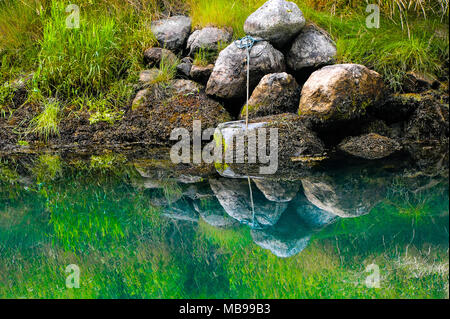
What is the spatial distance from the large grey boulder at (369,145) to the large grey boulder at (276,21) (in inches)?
62.8

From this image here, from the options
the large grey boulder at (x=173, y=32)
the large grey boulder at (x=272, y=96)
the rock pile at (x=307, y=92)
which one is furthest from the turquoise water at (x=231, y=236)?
the large grey boulder at (x=173, y=32)

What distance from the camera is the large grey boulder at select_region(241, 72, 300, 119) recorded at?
17.2 feet

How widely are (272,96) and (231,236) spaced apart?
2844 mm

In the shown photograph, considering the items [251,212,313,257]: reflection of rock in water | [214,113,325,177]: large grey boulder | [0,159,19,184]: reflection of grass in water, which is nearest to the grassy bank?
[0,159,19,184]: reflection of grass in water

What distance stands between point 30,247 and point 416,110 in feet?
14.9

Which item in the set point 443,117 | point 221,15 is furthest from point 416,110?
point 221,15

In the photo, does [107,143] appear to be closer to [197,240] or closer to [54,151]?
→ [54,151]

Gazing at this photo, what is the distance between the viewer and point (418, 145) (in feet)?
16.6

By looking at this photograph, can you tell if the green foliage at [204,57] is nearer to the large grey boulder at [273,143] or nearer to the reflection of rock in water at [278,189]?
the large grey boulder at [273,143]

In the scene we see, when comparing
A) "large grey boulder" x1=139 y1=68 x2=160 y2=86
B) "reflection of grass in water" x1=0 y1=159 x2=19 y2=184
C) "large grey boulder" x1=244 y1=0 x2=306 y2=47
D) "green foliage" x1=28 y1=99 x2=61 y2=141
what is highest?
"large grey boulder" x1=244 y1=0 x2=306 y2=47

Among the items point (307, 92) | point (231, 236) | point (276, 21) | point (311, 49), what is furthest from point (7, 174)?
point (311, 49)

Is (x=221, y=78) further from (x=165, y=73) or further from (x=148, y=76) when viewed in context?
(x=148, y=76)

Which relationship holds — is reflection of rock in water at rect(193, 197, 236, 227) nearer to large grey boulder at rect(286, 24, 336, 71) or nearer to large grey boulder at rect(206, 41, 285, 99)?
large grey boulder at rect(206, 41, 285, 99)

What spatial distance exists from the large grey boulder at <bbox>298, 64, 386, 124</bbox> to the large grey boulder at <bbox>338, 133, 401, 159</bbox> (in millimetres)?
273
